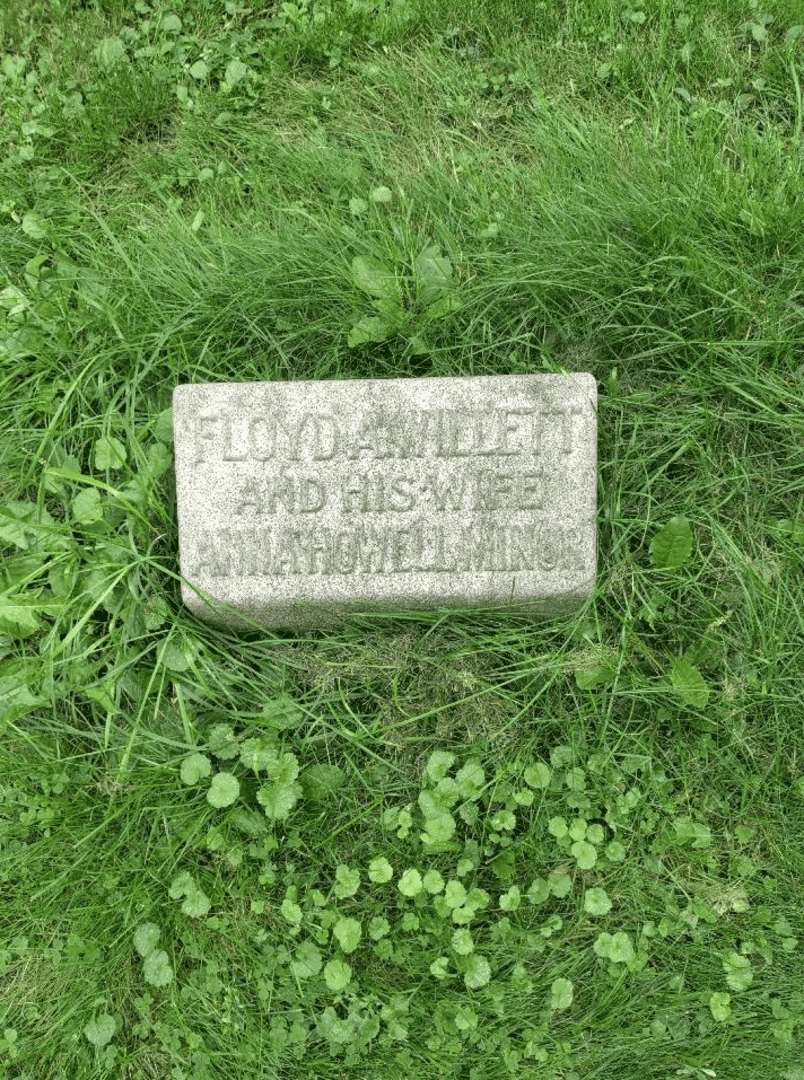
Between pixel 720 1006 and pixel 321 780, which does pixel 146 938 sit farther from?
pixel 720 1006

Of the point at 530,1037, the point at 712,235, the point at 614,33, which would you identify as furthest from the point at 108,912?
the point at 614,33

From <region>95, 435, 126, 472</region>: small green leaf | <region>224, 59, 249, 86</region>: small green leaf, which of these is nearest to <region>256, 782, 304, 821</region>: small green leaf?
<region>95, 435, 126, 472</region>: small green leaf

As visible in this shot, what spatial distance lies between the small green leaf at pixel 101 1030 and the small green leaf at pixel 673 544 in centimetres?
203

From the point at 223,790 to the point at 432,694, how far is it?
65 centimetres

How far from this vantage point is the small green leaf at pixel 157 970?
226 centimetres

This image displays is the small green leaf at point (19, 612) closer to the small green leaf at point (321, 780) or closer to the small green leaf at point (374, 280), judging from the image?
the small green leaf at point (321, 780)

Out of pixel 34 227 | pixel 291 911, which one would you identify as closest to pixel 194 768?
pixel 291 911

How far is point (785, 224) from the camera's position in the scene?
2402 mm

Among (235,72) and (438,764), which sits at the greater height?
(235,72)

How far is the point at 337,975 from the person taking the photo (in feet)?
7.29

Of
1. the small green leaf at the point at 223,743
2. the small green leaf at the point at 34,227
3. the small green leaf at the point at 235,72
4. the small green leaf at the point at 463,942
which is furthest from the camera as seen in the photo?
the small green leaf at the point at 235,72

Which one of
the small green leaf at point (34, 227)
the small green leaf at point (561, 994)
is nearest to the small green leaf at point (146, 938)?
the small green leaf at point (561, 994)

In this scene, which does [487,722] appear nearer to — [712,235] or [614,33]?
[712,235]

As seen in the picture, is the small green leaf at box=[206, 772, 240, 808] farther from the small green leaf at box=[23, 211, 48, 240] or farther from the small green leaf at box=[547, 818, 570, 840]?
the small green leaf at box=[23, 211, 48, 240]
